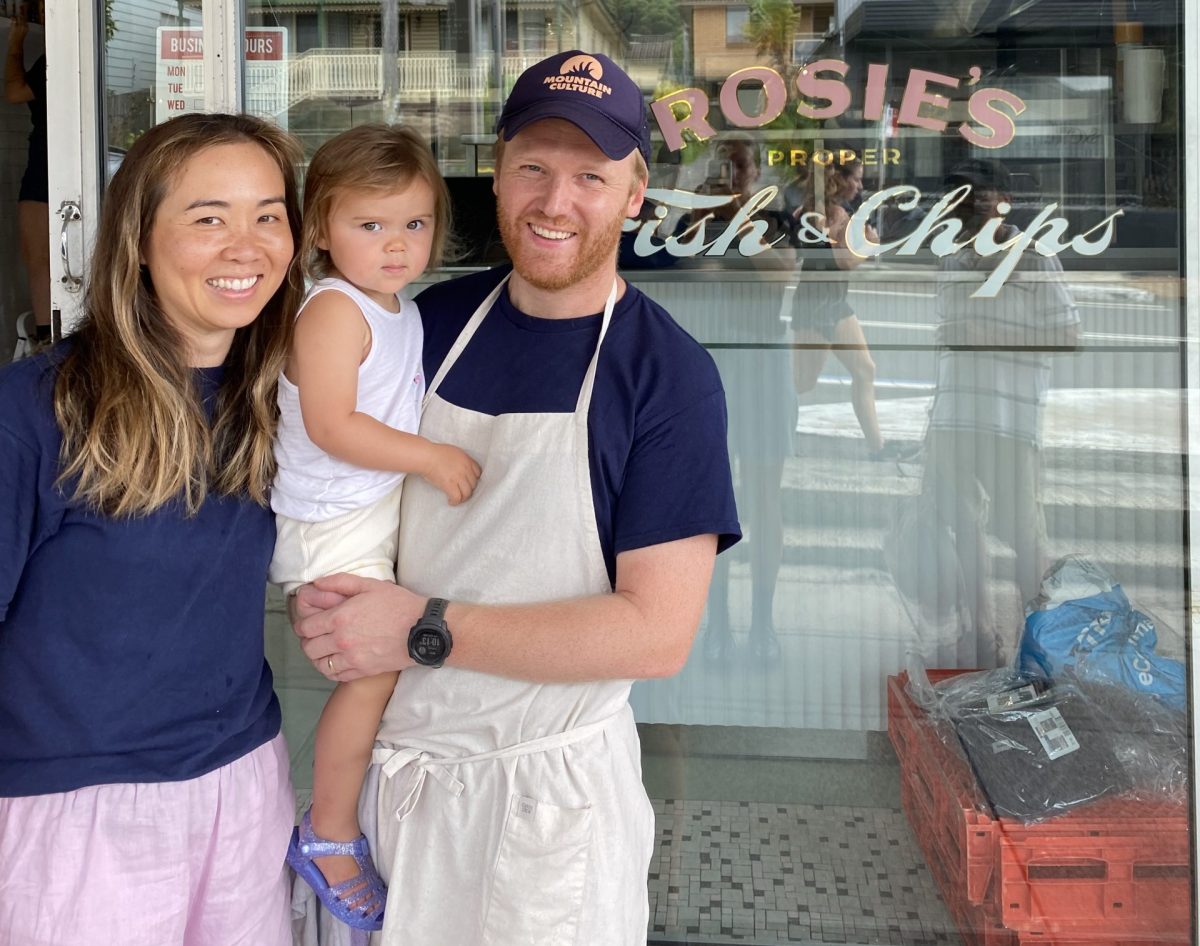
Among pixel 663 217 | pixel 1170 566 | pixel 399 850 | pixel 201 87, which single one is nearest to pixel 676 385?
pixel 399 850

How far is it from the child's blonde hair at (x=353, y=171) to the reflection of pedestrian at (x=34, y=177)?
6.76 ft

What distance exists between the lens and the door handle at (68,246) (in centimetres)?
254

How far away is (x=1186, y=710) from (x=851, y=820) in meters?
0.66

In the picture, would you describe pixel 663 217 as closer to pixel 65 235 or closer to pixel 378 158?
pixel 378 158

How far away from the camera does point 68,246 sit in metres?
2.56

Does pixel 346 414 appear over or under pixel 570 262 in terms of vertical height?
under

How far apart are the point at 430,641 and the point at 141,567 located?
359 mm

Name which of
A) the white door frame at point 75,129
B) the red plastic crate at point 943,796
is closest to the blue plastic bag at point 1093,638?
the red plastic crate at point 943,796

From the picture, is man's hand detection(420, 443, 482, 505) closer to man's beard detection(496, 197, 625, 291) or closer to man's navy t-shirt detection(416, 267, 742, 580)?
man's navy t-shirt detection(416, 267, 742, 580)

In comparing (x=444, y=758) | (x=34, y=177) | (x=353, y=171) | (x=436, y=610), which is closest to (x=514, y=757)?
(x=444, y=758)

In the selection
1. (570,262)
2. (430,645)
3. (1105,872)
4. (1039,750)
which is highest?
(570,262)

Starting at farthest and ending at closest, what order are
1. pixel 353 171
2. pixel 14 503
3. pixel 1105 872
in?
pixel 1105 872, pixel 353 171, pixel 14 503

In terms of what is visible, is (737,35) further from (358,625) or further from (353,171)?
(358,625)

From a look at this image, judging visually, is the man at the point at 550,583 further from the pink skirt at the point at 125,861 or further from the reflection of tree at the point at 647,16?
the reflection of tree at the point at 647,16
